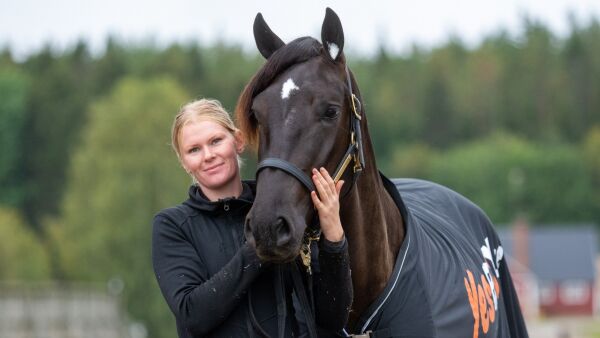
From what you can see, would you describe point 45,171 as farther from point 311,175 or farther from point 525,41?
point 311,175

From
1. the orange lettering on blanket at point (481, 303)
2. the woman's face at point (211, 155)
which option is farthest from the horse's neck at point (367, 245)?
the orange lettering on blanket at point (481, 303)

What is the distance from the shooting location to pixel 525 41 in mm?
93250

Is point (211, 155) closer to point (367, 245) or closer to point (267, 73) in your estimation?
point (267, 73)

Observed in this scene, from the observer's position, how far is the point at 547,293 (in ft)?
222

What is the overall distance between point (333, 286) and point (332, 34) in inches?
39.2

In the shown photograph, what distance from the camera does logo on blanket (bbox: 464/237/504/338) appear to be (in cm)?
555

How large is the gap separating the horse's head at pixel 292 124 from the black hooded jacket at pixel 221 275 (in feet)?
1.02

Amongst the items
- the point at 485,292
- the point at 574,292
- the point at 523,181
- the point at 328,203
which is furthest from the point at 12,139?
the point at 328,203

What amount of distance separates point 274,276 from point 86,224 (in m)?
47.1

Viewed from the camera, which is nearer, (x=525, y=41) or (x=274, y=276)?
(x=274, y=276)

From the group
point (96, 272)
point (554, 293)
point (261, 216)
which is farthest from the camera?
point (554, 293)

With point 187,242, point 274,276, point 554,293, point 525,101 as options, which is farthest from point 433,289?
point 525,101

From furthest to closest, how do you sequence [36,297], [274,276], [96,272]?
[96,272], [36,297], [274,276]

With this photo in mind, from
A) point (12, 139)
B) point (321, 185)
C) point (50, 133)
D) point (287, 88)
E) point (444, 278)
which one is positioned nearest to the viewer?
point (321, 185)
